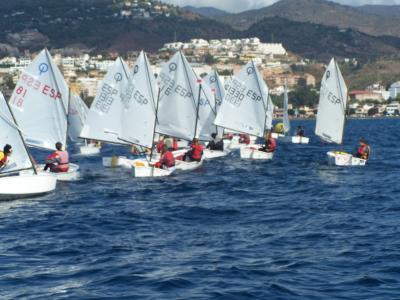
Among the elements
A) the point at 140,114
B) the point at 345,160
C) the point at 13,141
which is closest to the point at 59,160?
the point at 13,141

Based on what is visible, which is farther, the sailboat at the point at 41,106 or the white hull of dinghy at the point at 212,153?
the white hull of dinghy at the point at 212,153

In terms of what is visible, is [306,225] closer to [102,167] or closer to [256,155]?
[102,167]

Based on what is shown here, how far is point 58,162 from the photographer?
138 feet

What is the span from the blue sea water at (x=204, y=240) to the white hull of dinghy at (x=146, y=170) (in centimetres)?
96

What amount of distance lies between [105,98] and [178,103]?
464cm

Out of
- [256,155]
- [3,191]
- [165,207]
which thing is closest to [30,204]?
[3,191]

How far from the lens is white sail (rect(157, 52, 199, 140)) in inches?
2170

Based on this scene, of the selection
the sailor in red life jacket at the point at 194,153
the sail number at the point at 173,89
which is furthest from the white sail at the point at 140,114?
the sail number at the point at 173,89

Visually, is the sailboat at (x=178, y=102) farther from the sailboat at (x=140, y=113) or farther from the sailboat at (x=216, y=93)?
the sailboat at (x=216, y=93)

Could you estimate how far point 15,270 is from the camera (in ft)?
76.6

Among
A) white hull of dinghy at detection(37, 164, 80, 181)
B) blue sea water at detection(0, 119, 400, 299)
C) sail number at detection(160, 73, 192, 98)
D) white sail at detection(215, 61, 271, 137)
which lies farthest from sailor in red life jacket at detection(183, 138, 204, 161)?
white sail at detection(215, 61, 271, 137)

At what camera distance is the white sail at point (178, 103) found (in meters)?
55.1

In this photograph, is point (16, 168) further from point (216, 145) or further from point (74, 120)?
point (74, 120)

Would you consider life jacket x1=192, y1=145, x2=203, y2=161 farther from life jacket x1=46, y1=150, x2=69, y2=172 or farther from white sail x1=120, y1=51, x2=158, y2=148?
life jacket x1=46, y1=150, x2=69, y2=172
